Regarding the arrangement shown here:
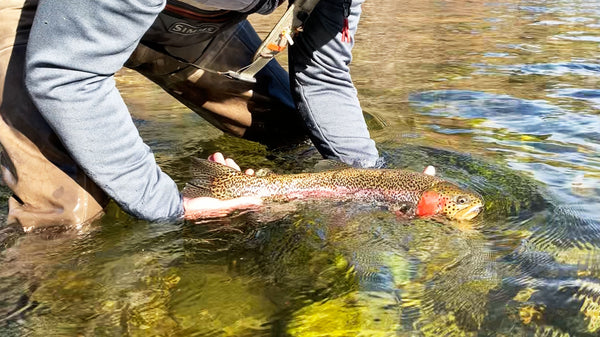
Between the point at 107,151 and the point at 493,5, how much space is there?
1101 centimetres

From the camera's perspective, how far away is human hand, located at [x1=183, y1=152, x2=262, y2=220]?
3363 mm

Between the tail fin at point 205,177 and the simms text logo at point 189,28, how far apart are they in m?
0.64

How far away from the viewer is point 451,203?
3252 millimetres

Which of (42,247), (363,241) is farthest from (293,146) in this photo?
(42,247)

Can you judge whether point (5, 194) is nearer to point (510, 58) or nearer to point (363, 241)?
point (363, 241)

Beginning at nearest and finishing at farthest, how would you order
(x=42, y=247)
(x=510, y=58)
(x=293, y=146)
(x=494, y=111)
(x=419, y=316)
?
(x=419, y=316) < (x=42, y=247) < (x=293, y=146) < (x=494, y=111) < (x=510, y=58)

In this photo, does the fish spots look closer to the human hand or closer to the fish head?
the fish head

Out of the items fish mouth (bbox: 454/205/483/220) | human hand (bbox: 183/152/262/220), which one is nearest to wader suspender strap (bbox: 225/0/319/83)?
human hand (bbox: 183/152/262/220)

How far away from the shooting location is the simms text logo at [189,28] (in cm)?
348

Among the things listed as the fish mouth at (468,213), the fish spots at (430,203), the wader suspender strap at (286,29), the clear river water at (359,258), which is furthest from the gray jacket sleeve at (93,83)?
the fish mouth at (468,213)

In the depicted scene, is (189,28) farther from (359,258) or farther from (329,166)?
(359,258)

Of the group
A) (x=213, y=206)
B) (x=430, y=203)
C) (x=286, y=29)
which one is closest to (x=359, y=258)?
(x=430, y=203)

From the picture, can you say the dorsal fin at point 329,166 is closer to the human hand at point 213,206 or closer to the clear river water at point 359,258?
the clear river water at point 359,258

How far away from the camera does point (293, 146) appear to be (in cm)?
446
